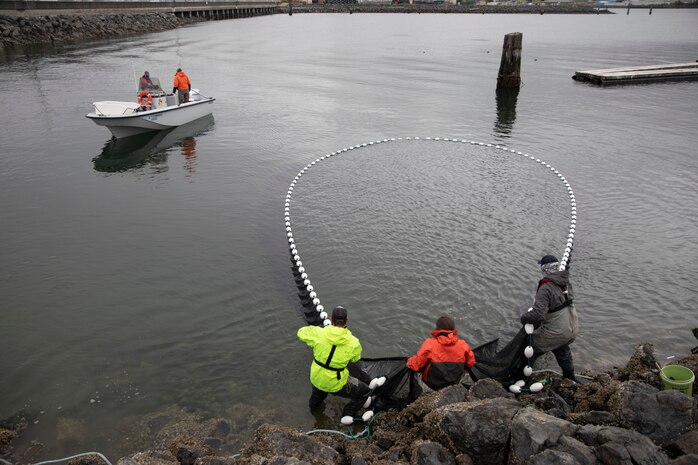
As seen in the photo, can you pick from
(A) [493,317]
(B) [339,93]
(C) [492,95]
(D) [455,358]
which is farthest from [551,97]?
(D) [455,358]

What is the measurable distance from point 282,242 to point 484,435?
8340 millimetres

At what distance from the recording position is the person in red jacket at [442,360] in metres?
6.57

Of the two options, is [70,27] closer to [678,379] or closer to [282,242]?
[282,242]

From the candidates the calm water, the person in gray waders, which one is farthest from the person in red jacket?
the calm water

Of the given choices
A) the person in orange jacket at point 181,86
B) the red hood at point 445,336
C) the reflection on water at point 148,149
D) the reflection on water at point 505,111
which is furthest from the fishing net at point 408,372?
the person in orange jacket at point 181,86

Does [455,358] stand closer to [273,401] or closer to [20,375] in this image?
[273,401]

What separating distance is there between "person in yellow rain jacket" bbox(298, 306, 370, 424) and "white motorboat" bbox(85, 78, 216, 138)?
1601 centimetres

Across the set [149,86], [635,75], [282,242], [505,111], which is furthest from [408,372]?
[635,75]

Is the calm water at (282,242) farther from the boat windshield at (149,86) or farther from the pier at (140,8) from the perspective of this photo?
the pier at (140,8)

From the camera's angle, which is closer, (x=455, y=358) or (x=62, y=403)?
(x=455, y=358)

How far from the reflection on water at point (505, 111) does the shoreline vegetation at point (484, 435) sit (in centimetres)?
1752

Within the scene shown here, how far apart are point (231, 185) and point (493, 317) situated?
9986 millimetres

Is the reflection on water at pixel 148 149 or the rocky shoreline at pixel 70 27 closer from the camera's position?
the reflection on water at pixel 148 149

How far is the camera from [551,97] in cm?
3061
